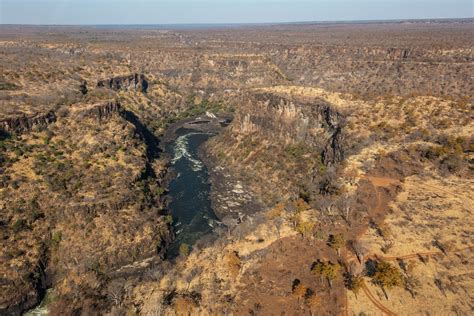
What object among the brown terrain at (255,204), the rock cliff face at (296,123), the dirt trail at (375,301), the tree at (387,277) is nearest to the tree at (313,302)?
the brown terrain at (255,204)

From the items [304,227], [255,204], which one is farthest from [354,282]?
[255,204]

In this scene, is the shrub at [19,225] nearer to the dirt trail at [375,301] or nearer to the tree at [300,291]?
the tree at [300,291]

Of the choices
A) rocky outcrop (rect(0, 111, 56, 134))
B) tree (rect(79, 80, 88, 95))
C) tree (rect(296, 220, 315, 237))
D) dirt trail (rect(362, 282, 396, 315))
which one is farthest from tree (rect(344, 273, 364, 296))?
tree (rect(79, 80, 88, 95))

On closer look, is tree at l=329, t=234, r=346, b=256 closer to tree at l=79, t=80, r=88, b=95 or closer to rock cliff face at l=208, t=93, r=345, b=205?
rock cliff face at l=208, t=93, r=345, b=205

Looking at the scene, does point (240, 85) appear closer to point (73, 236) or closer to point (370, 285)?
point (73, 236)

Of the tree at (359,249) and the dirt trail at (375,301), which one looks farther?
the tree at (359,249)

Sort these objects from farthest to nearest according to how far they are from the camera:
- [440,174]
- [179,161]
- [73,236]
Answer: [179,161]
[73,236]
[440,174]

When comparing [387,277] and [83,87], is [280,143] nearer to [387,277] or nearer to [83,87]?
[387,277]

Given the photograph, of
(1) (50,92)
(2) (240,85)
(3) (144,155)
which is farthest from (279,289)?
(2) (240,85)

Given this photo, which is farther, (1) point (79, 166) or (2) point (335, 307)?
(1) point (79, 166)
